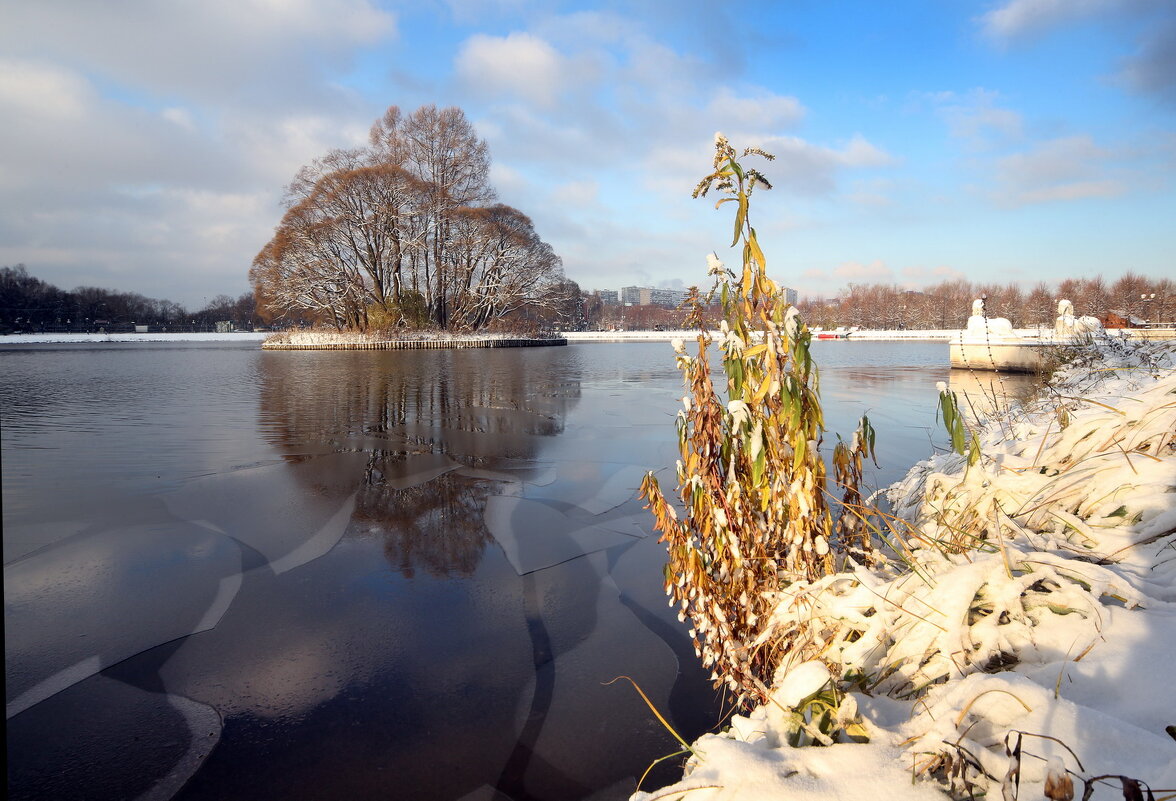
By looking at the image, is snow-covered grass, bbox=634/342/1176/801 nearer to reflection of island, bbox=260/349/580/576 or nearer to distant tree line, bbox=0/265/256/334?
reflection of island, bbox=260/349/580/576

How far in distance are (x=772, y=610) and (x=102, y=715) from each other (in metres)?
2.71

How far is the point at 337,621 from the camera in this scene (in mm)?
3359

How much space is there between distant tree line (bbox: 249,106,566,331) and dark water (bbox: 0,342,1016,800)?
32.1 meters

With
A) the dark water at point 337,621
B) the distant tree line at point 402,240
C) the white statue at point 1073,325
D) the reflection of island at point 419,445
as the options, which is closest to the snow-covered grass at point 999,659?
the dark water at point 337,621

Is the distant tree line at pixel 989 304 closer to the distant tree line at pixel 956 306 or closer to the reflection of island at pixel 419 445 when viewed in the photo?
Answer: the distant tree line at pixel 956 306

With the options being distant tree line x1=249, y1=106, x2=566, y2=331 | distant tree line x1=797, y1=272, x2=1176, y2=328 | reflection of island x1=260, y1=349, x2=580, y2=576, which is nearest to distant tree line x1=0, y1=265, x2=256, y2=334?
distant tree line x1=249, y1=106, x2=566, y2=331

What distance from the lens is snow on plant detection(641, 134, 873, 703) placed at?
2.17 meters

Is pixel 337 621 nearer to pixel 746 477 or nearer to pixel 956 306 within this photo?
pixel 746 477

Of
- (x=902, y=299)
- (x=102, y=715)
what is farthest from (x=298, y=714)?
(x=902, y=299)

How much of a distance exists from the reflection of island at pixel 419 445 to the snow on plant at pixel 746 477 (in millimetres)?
2170

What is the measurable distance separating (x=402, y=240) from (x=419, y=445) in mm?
33840

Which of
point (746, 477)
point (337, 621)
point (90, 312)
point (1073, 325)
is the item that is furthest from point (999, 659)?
point (90, 312)

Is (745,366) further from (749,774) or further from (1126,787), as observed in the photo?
(1126,787)

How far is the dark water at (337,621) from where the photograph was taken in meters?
2.37
